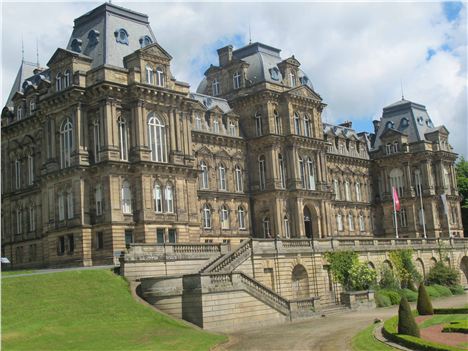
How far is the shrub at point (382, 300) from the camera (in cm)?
5516

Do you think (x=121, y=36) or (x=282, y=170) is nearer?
(x=121, y=36)

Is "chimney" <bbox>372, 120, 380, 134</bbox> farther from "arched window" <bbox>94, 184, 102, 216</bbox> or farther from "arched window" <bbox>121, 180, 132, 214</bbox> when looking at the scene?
"arched window" <bbox>94, 184, 102, 216</bbox>

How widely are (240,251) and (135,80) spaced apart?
744 inches

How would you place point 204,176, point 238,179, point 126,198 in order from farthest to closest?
point 238,179 < point 204,176 < point 126,198

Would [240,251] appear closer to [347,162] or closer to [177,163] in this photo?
[177,163]

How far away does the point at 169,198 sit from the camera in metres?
58.5

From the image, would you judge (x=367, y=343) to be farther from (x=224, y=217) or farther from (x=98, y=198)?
(x=224, y=217)

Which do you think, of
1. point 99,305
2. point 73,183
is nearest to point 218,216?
point 73,183

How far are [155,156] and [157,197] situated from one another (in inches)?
149

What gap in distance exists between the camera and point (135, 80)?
57.6 m

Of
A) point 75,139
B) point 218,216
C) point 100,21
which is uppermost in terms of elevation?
point 100,21

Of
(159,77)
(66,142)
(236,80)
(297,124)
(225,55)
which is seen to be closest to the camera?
(66,142)

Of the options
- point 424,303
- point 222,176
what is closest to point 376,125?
Answer: point 222,176

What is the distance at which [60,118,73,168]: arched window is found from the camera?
58.2m
